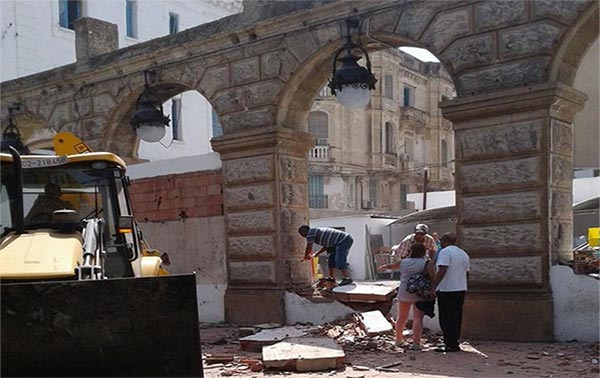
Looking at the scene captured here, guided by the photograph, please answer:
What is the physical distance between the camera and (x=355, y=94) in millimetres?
9023

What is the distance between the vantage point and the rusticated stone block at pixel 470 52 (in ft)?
27.7

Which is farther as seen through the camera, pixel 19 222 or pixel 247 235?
pixel 247 235

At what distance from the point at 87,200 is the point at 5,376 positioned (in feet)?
8.81

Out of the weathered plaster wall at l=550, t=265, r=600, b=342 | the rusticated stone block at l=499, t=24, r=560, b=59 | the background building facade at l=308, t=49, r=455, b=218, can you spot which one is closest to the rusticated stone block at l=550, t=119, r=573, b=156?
the rusticated stone block at l=499, t=24, r=560, b=59

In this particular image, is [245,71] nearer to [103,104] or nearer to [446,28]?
[446,28]

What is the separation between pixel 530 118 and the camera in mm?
8156

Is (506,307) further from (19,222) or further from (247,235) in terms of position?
(19,222)

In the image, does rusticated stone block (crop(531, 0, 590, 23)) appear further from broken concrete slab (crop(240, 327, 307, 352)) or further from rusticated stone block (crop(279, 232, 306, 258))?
broken concrete slab (crop(240, 327, 307, 352))

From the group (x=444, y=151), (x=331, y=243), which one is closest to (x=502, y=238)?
(x=331, y=243)

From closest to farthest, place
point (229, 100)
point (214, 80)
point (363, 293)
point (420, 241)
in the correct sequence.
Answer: point (420, 241) → point (363, 293) → point (229, 100) → point (214, 80)

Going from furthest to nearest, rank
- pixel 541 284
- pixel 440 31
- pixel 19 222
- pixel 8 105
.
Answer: pixel 8 105 → pixel 440 31 → pixel 541 284 → pixel 19 222

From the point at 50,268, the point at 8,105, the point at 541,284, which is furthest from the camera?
the point at 8,105

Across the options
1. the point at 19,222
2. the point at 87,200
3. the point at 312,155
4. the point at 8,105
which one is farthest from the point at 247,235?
the point at 312,155

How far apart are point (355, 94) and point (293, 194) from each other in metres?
2.38
